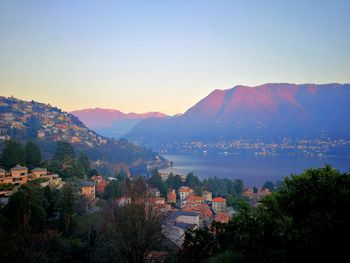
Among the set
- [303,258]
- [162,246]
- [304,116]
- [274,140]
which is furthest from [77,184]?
[304,116]

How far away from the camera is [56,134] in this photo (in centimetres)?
5122

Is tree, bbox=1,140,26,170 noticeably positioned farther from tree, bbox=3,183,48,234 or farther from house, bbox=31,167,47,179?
tree, bbox=3,183,48,234

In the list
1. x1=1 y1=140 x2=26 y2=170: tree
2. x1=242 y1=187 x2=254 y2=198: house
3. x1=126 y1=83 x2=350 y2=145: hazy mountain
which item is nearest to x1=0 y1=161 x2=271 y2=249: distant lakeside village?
x1=1 y1=140 x2=26 y2=170: tree

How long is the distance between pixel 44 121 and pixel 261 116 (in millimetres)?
104396

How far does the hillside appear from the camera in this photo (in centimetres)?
4503

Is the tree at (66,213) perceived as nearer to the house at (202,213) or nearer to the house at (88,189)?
the house at (88,189)

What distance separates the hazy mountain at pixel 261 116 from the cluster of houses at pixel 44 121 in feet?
185

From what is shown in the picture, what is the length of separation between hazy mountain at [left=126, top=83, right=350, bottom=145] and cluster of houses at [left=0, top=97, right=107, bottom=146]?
56.4m

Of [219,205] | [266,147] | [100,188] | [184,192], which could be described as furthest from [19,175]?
[266,147]

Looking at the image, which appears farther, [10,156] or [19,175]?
[10,156]

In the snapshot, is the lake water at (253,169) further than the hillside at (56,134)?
No

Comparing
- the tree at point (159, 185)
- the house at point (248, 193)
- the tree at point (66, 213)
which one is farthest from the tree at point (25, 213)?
the house at point (248, 193)

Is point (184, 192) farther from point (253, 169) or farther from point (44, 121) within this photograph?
point (44, 121)

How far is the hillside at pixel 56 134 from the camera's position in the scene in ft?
148
